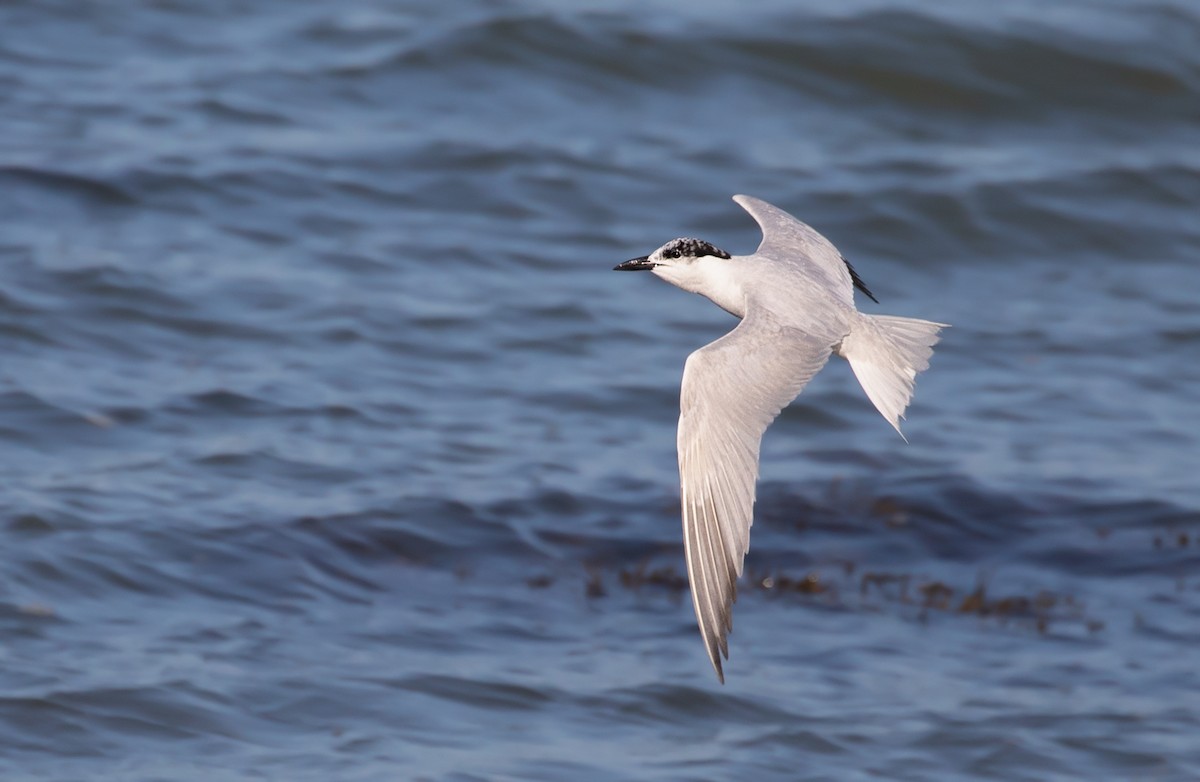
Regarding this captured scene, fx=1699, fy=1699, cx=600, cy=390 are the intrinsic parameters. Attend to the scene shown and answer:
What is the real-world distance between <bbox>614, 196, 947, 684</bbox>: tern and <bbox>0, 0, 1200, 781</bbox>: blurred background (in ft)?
5.19

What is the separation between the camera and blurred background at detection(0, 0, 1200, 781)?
6203 millimetres

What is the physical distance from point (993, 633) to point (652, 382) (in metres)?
2.63

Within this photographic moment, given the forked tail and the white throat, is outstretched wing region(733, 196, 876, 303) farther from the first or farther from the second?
the white throat

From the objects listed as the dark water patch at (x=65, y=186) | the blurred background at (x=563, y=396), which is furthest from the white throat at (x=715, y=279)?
the dark water patch at (x=65, y=186)

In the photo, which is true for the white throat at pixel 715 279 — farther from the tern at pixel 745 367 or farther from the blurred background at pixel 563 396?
the blurred background at pixel 563 396

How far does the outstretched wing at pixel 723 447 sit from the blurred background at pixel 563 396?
1.59 meters

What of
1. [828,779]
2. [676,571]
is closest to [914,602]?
[676,571]

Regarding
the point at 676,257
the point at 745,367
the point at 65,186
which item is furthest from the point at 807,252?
the point at 65,186

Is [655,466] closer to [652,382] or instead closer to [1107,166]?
[652,382]

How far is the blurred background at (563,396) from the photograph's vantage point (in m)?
6.20

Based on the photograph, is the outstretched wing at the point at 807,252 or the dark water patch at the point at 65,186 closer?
the outstretched wing at the point at 807,252

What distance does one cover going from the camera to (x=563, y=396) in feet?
28.9

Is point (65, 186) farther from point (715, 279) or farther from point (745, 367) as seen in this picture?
point (745, 367)

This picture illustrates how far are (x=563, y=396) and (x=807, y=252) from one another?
3081 millimetres
